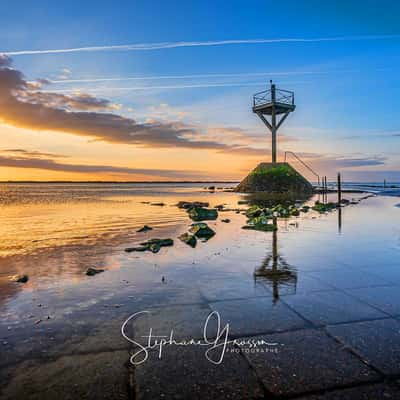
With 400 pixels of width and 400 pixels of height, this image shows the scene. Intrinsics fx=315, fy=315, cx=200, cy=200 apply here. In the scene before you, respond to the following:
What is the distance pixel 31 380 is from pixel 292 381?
283 cm

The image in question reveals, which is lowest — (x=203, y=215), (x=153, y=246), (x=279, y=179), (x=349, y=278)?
(x=349, y=278)

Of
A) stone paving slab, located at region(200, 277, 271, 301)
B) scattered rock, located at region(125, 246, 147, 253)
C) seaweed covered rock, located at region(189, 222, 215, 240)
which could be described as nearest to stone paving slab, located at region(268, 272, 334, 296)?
stone paving slab, located at region(200, 277, 271, 301)

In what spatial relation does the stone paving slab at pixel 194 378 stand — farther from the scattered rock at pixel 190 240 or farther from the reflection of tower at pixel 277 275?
the scattered rock at pixel 190 240

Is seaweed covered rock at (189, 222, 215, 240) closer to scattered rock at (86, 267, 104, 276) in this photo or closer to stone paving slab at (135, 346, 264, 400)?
scattered rock at (86, 267, 104, 276)

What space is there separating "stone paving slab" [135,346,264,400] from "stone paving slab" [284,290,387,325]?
5.97 ft

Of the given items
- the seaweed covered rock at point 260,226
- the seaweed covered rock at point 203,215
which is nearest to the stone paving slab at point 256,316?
the seaweed covered rock at point 260,226

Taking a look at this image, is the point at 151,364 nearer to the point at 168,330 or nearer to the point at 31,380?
the point at 168,330

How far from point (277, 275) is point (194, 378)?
4439mm

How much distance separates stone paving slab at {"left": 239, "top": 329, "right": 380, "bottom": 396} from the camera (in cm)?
328

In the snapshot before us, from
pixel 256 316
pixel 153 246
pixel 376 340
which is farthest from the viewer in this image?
pixel 153 246

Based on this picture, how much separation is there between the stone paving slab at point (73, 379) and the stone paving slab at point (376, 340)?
283 cm

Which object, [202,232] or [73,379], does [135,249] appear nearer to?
[202,232]

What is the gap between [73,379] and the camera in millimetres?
3445
